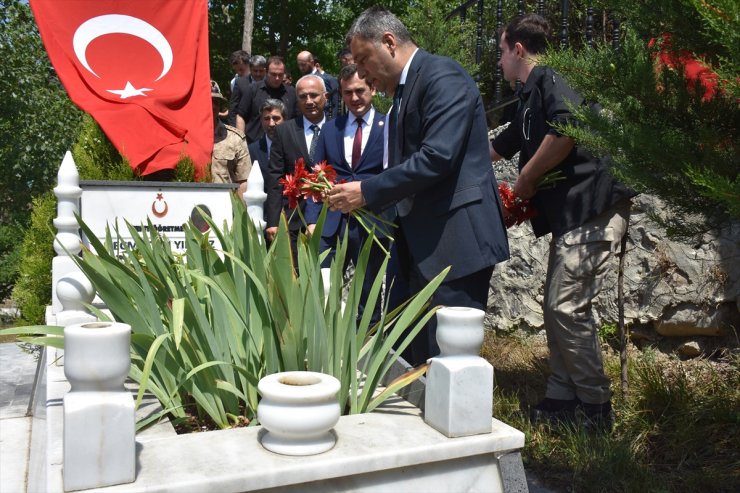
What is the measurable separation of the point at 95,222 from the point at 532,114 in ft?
9.15

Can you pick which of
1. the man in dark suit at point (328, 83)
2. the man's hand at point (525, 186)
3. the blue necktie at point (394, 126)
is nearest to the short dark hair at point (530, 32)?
the man's hand at point (525, 186)

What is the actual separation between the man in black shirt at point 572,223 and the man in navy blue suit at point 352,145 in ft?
4.23

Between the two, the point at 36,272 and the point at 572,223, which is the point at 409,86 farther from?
the point at 36,272

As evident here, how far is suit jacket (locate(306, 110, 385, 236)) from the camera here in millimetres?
4594

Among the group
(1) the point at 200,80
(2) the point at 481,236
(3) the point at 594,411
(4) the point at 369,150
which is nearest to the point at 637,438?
(3) the point at 594,411

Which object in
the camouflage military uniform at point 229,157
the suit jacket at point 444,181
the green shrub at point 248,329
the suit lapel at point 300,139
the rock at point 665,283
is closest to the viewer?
the green shrub at point 248,329

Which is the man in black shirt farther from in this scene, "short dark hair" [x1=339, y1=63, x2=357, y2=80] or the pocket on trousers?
"short dark hair" [x1=339, y1=63, x2=357, y2=80]

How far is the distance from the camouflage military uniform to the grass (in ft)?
9.54

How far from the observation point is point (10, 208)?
11.1 m

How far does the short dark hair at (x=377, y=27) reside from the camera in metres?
3.03

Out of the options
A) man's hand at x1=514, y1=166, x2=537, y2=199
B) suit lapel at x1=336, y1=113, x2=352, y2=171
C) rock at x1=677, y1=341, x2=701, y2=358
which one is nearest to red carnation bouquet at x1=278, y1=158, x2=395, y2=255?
man's hand at x1=514, y1=166, x2=537, y2=199

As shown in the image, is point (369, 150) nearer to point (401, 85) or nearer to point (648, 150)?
point (401, 85)

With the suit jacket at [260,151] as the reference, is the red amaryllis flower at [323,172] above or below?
below

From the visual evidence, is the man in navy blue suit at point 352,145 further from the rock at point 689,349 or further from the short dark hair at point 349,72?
the rock at point 689,349
